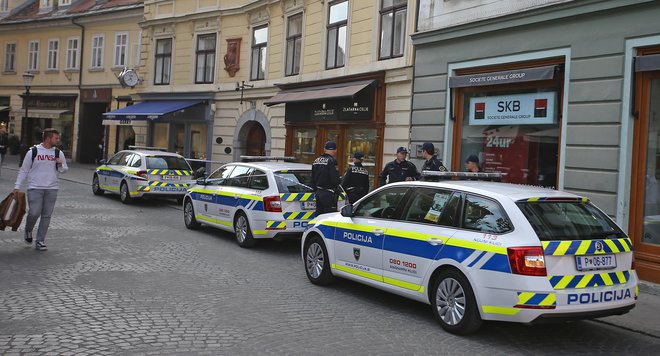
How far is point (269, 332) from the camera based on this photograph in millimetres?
5852

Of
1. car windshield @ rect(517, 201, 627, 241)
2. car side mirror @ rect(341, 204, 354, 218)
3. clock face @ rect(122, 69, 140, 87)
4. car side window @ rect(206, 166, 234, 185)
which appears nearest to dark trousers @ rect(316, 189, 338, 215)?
car side window @ rect(206, 166, 234, 185)

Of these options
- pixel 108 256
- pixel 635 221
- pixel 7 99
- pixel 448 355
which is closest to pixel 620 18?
pixel 635 221

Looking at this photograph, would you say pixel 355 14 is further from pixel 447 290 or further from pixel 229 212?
pixel 447 290

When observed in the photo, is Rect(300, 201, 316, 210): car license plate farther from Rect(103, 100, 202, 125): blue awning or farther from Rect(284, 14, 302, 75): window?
Rect(103, 100, 202, 125): blue awning

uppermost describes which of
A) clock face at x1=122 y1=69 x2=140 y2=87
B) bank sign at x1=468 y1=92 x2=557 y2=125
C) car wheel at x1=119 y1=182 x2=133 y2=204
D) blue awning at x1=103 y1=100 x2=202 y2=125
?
clock face at x1=122 y1=69 x2=140 y2=87

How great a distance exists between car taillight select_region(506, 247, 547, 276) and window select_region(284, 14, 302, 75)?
15.5 meters

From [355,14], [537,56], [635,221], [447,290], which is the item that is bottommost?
[447,290]

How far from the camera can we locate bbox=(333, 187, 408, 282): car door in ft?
23.4

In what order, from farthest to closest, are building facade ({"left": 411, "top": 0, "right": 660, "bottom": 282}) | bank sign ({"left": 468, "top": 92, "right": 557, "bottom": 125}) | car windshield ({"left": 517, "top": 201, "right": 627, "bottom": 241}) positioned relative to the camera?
bank sign ({"left": 468, "top": 92, "right": 557, "bottom": 125}) < building facade ({"left": 411, "top": 0, "right": 660, "bottom": 282}) < car windshield ({"left": 517, "top": 201, "right": 627, "bottom": 241})

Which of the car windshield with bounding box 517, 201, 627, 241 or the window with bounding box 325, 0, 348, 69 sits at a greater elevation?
the window with bounding box 325, 0, 348, 69

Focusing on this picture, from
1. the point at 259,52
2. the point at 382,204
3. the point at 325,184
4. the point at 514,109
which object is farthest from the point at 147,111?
the point at 382,204

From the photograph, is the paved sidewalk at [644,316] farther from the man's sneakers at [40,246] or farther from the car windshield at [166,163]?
the car windshield at [166,163]

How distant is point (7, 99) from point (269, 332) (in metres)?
37.6

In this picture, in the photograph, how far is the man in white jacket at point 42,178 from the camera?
374 inches
